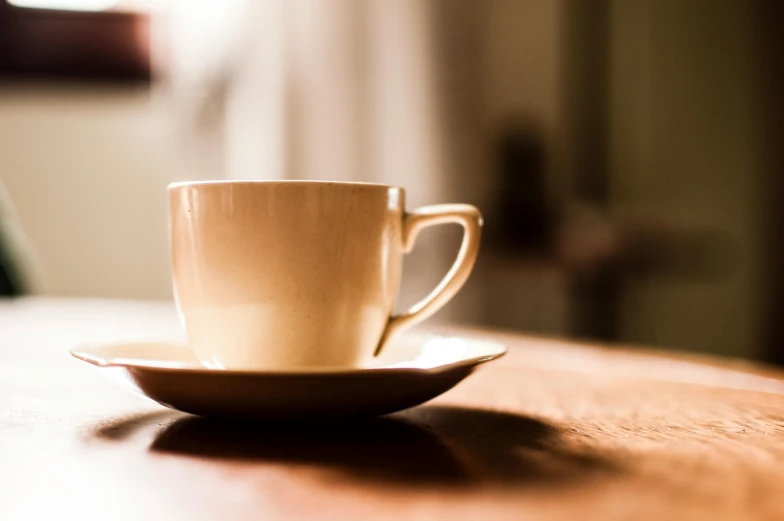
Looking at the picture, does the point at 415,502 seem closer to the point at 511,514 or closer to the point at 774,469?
the point at 511,514

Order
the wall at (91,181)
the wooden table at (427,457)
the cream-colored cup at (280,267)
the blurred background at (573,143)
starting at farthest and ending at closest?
the wall at (91,181)
the blurred background at (573,143)
the cream-colored cup at (280,267)
the wooden table at (427,457)

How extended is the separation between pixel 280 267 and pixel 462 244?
123 millimetres

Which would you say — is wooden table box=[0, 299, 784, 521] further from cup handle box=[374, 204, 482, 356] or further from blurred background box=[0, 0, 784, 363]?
blurred background box=[0, 0, 784, 363]

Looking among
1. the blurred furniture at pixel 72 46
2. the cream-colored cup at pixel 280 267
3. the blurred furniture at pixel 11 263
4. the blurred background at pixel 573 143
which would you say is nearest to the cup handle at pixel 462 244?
the cream-colored cup at pixel 280 267

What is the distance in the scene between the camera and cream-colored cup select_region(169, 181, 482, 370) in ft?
1.46

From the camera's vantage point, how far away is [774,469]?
31 cm

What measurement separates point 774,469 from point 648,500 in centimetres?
8

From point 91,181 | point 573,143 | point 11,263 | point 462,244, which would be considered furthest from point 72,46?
point 462,244

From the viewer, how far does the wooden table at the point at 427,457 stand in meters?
0.26

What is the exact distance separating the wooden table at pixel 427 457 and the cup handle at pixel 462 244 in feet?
0.19

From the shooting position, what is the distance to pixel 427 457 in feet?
1.06

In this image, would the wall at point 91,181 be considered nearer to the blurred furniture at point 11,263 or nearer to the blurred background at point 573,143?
the blurred background at point 573,143

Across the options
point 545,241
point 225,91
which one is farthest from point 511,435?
point 225,91

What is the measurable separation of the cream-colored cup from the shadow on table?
0.22ft
